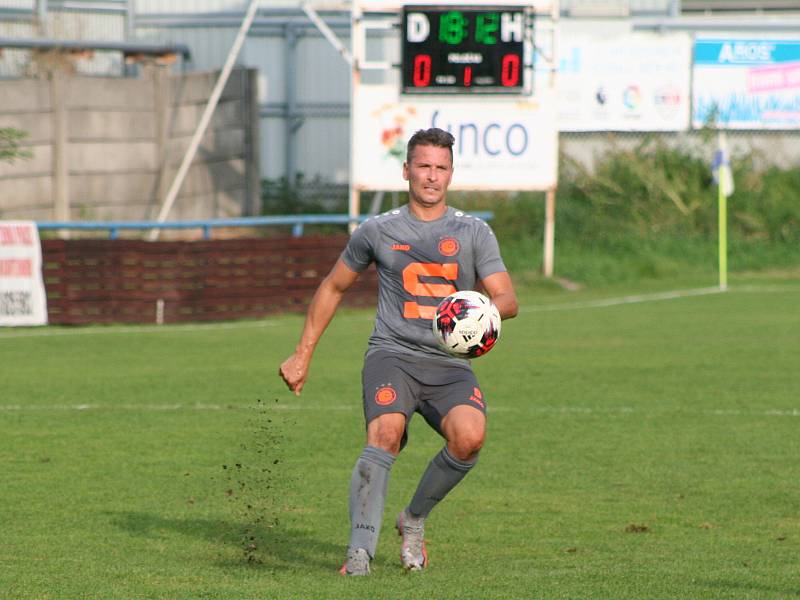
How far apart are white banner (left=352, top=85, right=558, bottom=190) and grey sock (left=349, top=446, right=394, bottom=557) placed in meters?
16.3

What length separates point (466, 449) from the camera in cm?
665

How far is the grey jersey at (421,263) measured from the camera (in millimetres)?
6754

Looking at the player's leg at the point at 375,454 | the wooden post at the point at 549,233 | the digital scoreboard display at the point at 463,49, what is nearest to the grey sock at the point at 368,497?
the player's leg at the point at 375,454

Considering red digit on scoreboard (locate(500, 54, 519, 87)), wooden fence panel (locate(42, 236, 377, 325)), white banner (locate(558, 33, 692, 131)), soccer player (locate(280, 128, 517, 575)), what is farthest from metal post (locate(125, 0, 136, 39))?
soccer player (locate(280, 128, 517, 575))

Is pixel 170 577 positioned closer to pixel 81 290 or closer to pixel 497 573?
pixel 497 573

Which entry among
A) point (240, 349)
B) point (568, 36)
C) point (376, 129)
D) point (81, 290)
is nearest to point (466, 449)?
point (240, 349)

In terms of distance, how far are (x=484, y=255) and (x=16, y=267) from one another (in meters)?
12.3

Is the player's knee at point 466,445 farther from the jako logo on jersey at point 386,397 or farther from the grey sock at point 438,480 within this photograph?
the jako logo on jersey at point 386,397

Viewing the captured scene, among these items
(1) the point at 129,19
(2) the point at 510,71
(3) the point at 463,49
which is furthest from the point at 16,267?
(1) the point at 129,19

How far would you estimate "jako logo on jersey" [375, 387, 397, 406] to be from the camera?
262 inches

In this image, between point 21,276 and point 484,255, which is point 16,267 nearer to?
point 21,276

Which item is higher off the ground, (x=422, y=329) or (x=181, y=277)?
(x=422, y=329)

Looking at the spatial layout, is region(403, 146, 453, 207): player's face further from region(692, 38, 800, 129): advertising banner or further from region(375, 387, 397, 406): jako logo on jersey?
region(692, 38, 800, 129): advertising banner

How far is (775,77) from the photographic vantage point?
29.1m
